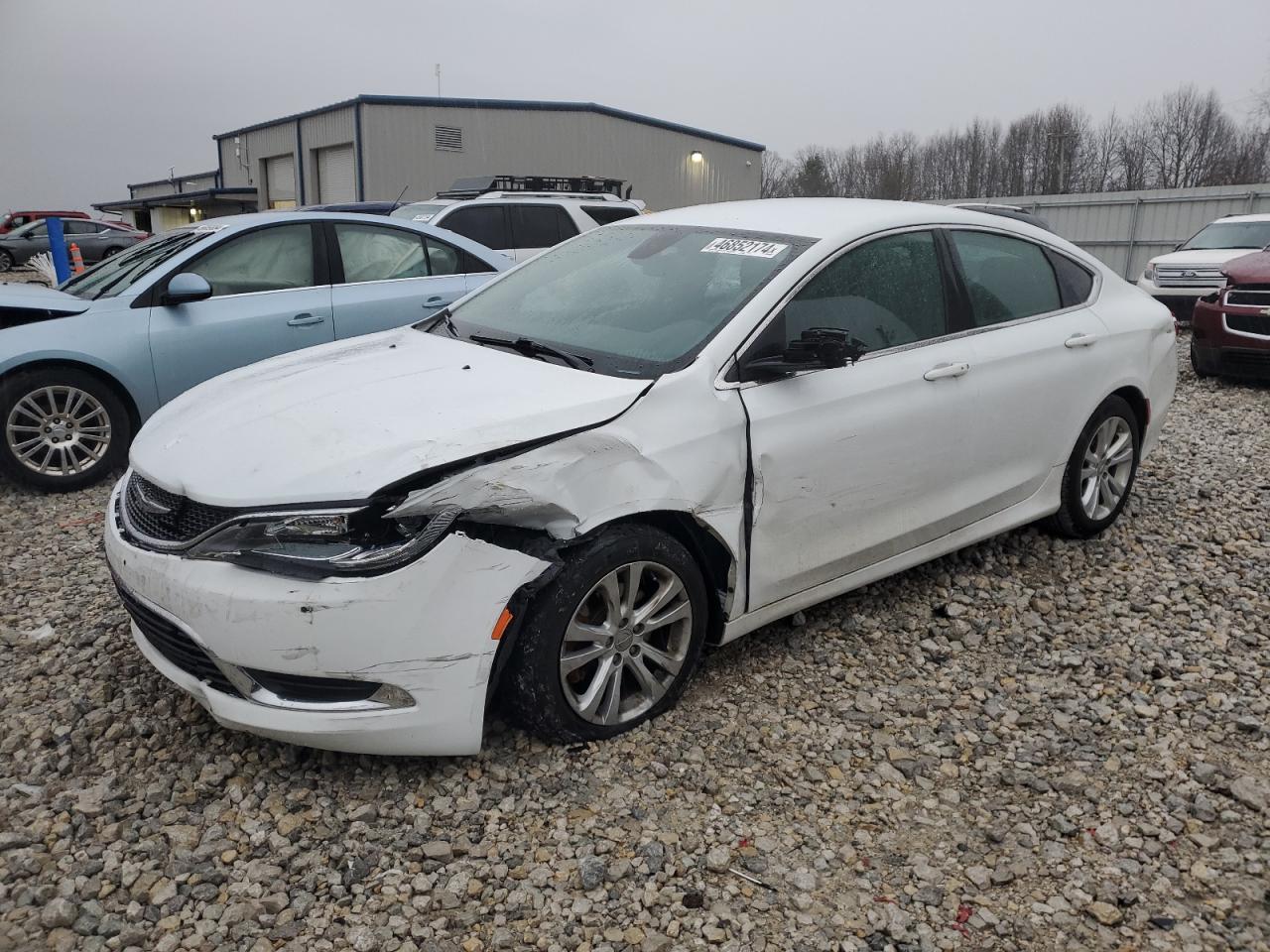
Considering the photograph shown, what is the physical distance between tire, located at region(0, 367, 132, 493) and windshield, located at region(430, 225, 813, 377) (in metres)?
2.86

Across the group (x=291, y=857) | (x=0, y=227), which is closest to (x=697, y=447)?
(x=291, y=857)

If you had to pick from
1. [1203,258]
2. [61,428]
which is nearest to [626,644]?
[61,428]

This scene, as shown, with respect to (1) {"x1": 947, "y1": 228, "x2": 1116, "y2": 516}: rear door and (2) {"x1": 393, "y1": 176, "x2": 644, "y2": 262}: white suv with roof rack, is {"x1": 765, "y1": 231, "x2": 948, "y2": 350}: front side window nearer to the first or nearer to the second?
(1) {"x1": 947, "y1": 228, "x2": 1116, "y2": 516}: rear door

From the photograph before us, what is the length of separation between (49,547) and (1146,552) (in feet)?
17.8

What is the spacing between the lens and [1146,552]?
189 inches

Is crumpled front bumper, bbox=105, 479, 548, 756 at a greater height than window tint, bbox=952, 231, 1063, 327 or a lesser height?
lesser

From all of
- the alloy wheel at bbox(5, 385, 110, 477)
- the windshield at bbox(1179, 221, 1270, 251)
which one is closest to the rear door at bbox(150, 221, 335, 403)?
the alloy wheel at bbox(5, 385, 110, 477)

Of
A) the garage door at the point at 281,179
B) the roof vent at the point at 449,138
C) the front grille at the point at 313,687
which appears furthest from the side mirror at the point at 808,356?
the garage door at the point at 281,179

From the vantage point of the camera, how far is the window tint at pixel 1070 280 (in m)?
4.53

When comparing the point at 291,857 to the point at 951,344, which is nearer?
the point at 291,857

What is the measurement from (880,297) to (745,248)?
0.55 meters

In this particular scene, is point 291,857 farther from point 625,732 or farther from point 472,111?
point 472,111

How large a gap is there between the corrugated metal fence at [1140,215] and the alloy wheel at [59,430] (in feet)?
64.8

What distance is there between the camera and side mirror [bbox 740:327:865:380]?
10.4 feet
